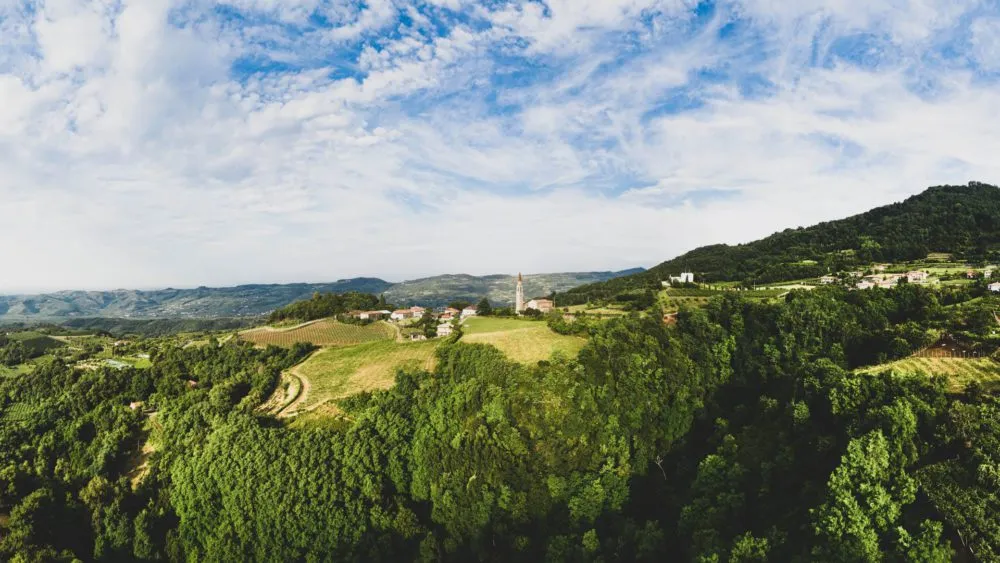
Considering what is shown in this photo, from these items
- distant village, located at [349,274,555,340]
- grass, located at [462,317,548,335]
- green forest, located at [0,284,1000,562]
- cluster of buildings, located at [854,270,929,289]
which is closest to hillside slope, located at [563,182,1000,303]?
cluster of buildings, located at [854,270,929,289]

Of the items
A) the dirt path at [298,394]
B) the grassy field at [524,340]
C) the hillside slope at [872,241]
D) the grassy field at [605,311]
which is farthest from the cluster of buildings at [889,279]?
the dirt path at [298,394]

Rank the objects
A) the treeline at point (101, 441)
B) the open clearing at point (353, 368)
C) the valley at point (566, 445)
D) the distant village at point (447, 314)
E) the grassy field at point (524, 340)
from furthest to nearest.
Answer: the distant village at point (447, 314), the open clearing at point (353, 368), the grassy field at point (524, 340), the treeline at point (101, 441), the valley at point (566, 445)

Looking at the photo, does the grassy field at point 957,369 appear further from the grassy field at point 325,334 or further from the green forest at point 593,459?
the grassy field at point 325,334

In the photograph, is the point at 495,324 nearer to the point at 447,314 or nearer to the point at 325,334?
the point at 325,334

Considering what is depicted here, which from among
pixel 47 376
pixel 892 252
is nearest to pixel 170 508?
pixel 47 376

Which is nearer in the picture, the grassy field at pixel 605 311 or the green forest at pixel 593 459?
the green forest at pixel 593 459

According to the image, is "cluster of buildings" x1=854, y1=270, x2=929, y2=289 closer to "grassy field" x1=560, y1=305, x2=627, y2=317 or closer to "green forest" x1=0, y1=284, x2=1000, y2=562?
"green forest" x1=0, y1=284, x2=1000, y2=562

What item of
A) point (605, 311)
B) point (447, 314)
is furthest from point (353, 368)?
point (447, 314)
